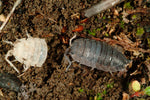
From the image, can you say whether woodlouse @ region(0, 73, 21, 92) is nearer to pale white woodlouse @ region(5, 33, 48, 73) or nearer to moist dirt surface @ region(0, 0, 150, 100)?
moist dirt surface @ region(0, 0, 150, 100)

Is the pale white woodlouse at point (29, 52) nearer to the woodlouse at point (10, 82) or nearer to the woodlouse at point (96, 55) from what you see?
the woodlouse at point (10, 82)

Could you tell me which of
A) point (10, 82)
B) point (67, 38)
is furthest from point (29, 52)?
point (67, 38)

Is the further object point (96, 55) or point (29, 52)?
point (96, 55)

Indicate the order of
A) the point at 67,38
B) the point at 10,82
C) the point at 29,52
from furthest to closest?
1. the point at 67,38
2. the point at 10,82
3. the point at 29,52

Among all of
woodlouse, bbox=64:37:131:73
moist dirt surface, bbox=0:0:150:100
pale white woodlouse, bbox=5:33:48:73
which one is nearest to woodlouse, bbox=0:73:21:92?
moist dirt surface, bbox=0:0:150:100

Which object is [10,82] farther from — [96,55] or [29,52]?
[96,55]

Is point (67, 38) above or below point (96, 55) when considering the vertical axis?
above
